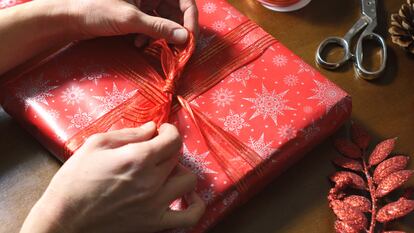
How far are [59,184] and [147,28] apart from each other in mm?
211

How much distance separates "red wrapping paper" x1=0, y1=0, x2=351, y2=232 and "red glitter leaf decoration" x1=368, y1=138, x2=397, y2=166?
0.19ft

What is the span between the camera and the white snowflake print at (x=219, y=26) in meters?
0.69

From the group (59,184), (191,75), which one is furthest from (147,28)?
(59,184)

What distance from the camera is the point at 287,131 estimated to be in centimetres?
61

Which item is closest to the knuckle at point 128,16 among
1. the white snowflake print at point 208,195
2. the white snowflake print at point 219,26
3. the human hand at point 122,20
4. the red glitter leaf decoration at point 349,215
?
the human hand at point 122,20

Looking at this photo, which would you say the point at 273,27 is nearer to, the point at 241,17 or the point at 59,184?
the point at 241,17

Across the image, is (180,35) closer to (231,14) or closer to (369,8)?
(231,14)

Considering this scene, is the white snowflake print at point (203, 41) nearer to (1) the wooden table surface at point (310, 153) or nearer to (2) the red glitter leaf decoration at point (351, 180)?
(1) the wooden table surface at point (310, 153)

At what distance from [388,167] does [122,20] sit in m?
0.37

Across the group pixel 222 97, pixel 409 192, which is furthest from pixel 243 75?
pixel 409 192

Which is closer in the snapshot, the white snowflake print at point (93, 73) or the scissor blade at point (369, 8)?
the white snowflake print at point (93, 73)

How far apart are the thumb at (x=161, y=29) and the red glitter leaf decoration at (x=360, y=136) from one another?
245 mm

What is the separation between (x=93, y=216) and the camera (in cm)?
53

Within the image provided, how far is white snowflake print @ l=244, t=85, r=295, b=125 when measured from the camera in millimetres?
622
